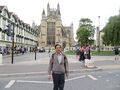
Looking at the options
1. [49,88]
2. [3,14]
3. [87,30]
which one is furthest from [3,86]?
[87,30]

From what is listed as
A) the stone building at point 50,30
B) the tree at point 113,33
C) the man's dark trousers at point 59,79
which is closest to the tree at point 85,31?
the stone building at point 50,30

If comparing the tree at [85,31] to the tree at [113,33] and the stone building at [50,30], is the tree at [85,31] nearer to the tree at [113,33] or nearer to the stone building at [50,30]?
the stone building at [50,30]

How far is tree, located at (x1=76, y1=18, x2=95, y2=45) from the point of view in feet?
455

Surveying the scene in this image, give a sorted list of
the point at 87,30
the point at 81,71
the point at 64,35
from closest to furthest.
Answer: the point at 81,71 → the point at 87,30 → the point at 64,35

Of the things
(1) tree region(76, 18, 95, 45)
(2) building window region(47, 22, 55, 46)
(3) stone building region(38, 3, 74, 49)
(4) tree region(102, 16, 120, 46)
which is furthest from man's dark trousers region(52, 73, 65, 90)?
(2) building window region(47, 22, 55, 46)

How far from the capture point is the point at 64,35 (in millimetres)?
183250

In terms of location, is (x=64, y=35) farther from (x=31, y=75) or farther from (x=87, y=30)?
(x=31, y=75)

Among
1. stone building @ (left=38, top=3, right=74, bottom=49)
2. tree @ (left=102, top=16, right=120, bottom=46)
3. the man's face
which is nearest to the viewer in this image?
the man's face

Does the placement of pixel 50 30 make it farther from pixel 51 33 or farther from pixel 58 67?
pixel 58 67

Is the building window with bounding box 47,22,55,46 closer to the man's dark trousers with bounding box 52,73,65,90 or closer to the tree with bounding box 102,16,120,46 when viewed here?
the tree with bounding box 102,16,120,46

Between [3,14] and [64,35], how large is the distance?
10549cm

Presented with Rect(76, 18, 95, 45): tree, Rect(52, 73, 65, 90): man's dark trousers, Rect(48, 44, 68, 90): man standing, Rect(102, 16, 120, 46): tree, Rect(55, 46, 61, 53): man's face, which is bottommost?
Rect(52, 73, 65, 90): man's dark trousers

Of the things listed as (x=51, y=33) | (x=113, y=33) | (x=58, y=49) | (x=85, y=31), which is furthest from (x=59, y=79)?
(x=51, y=33)

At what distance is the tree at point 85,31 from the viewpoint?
138750 mm
